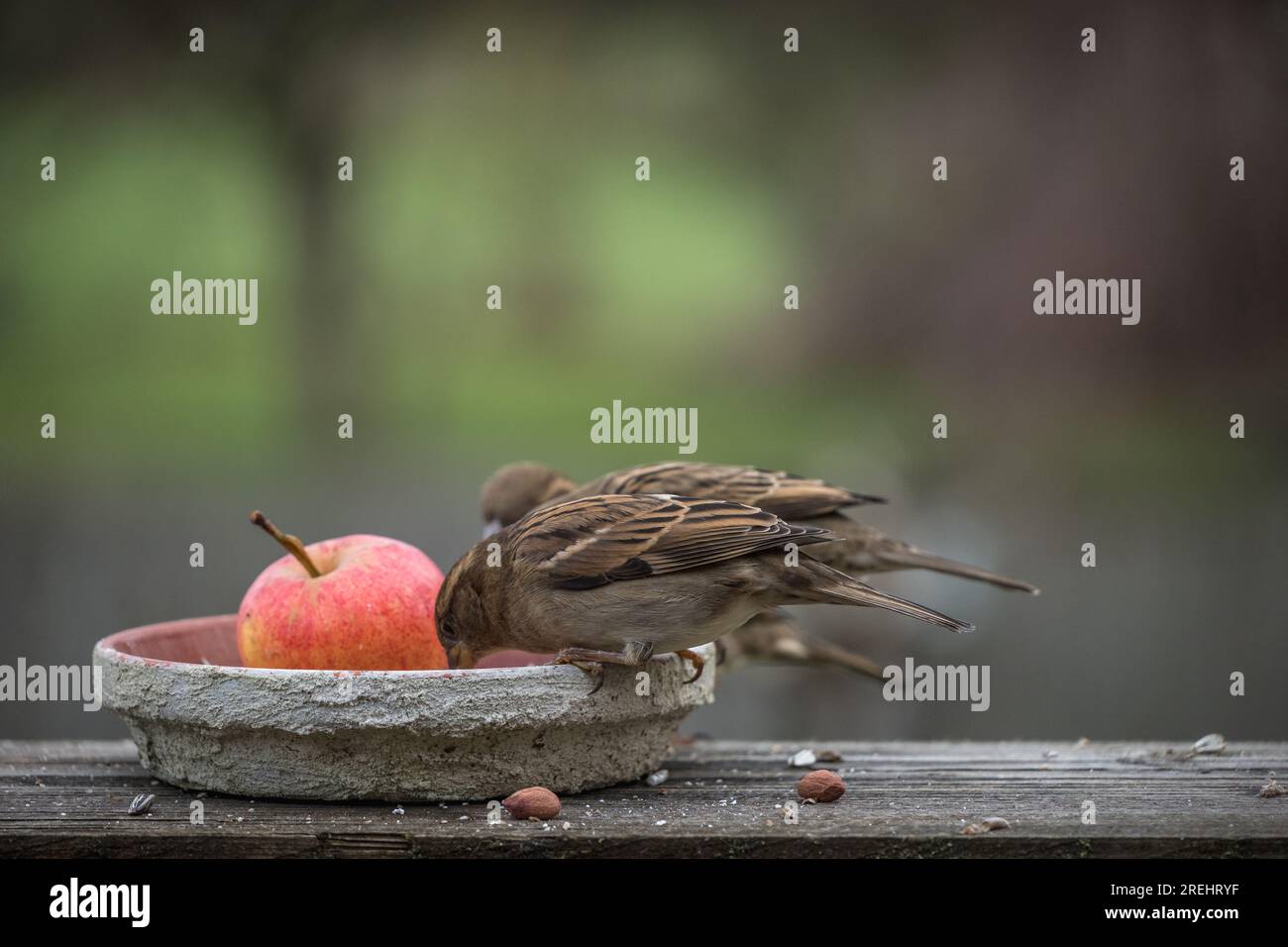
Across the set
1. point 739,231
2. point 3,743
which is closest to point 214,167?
point 739,231

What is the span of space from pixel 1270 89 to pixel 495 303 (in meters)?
3.90

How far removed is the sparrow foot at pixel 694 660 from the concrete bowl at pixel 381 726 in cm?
12

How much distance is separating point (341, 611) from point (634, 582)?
2.15 feet

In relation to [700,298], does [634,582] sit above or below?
below

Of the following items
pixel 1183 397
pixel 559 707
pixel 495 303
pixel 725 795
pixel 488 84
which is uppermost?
pixel 488 84

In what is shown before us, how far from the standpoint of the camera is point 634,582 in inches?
123

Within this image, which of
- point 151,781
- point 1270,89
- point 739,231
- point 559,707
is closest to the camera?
point 559,707

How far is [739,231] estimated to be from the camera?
7891 millimetres

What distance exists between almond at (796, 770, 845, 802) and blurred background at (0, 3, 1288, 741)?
336 centimetres

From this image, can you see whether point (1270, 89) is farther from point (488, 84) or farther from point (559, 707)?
point (559, 707)
